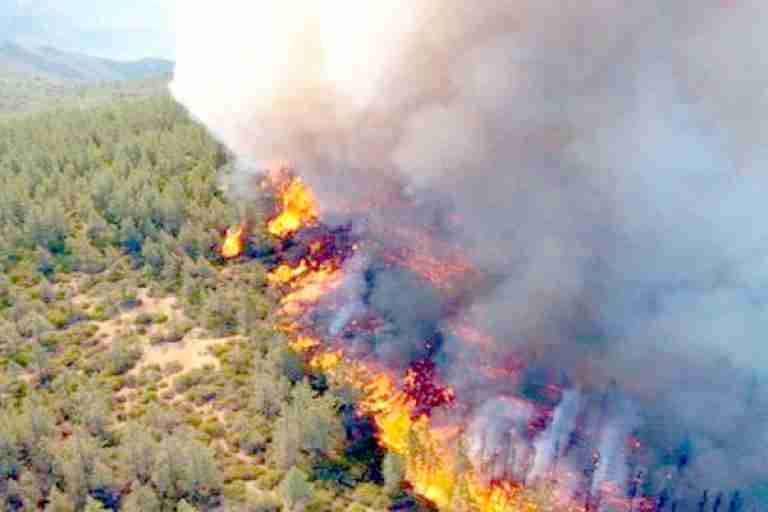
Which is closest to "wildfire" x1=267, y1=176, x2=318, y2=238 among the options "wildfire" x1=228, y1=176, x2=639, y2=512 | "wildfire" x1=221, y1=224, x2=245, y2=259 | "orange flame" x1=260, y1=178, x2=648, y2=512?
"wildfire" x1=228, y1=176, x2=639, y2=512

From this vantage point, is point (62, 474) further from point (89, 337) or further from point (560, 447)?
point (560, 447)

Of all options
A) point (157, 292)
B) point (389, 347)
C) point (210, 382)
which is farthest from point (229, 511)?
point (157, 292)

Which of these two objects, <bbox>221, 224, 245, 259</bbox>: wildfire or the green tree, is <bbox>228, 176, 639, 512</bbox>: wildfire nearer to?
<bbox>221, 224, 245, 259</bbox>: wildfire

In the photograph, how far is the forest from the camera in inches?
1430

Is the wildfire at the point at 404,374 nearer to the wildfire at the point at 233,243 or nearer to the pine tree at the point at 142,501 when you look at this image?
the wildfire at the point at 233,243

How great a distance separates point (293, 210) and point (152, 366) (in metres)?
21.2

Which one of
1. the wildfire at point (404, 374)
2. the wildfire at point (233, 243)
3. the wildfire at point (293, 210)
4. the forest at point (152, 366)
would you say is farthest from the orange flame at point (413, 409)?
the wildfire at point (233, 243)

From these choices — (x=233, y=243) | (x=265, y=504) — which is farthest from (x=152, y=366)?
(x=233, y=243)

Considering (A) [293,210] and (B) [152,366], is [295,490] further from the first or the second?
(A) [293,210]

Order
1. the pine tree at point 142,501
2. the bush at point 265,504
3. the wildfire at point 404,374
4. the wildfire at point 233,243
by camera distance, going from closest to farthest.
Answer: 1. the pine tree at point 142,501
2. the bush at point 265,504
3. the wildfire at point 404,374
4. the wildfire at point 233,243

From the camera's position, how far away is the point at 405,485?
124ft

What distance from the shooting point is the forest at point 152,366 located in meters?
36.3

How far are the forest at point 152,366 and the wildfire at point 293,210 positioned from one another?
2378mm

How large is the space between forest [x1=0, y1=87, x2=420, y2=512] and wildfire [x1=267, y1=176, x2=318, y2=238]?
93.6 inches
